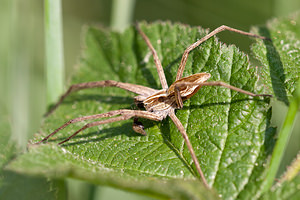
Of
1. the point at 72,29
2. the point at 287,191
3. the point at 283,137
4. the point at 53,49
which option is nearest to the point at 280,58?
the point at 283,137

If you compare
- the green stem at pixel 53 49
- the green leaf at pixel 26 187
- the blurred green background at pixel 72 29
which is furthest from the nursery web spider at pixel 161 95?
the blurred green background at pixel 72 29

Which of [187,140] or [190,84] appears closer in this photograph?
[187,140]

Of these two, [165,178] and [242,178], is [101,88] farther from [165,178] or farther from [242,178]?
[242,178]

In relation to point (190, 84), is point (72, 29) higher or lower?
higher

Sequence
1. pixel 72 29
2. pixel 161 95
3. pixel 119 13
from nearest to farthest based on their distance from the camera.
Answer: pixel 161 95, pixel 119 13, pixel 72 29

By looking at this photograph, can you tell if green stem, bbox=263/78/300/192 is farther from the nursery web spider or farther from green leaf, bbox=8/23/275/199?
the nursery web spider

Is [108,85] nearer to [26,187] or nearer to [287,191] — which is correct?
[26,187]

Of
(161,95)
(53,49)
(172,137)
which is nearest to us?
(172,137)

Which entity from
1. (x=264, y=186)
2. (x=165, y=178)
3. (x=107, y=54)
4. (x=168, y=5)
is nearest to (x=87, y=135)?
(x=165, y=178)
